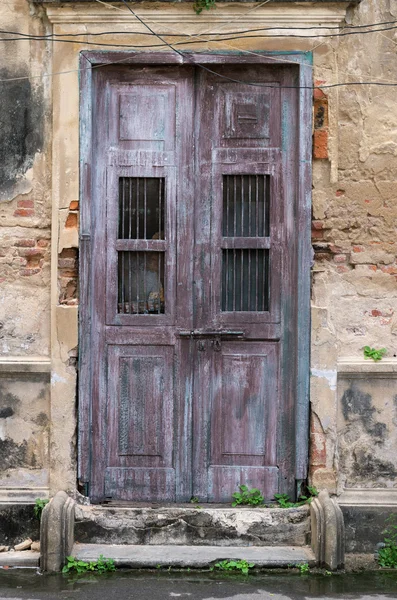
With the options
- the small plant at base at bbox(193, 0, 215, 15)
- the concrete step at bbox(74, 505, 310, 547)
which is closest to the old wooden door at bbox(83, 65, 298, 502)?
the concrete step at bbox(74, 505, 310, 547)

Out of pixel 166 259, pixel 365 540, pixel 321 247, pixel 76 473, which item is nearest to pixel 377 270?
pixel 321 247

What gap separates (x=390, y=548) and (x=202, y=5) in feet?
12.5

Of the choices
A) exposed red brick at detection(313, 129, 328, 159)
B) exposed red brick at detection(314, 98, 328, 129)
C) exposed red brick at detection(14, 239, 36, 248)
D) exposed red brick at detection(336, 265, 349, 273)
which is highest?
exposed red brick at detection(314, 98, 328, 129)

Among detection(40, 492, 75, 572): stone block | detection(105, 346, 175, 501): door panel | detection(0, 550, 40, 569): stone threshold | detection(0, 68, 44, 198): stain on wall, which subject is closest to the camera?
detection(40, 492, 75, 572): stone block

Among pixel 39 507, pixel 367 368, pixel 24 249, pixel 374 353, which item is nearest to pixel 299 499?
pixel 367 368

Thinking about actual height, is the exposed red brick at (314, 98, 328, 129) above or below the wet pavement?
above

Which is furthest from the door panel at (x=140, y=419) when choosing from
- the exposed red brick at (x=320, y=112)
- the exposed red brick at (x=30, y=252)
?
the exposed red brick at (x=320, y=112)

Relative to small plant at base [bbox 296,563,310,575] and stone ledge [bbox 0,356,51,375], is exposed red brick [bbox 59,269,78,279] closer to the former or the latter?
stone ledge [bbox 0,356,51,375]

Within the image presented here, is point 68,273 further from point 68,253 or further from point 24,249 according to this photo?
point 24,249

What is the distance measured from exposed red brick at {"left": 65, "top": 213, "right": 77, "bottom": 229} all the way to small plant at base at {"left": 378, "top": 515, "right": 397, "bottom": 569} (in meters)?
2.91

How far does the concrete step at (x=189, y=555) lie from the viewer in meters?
5.59

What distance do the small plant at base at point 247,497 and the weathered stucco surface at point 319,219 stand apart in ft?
1.39

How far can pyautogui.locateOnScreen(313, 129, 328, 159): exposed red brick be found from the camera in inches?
237

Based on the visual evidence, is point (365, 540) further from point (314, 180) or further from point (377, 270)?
point (314, 180)
